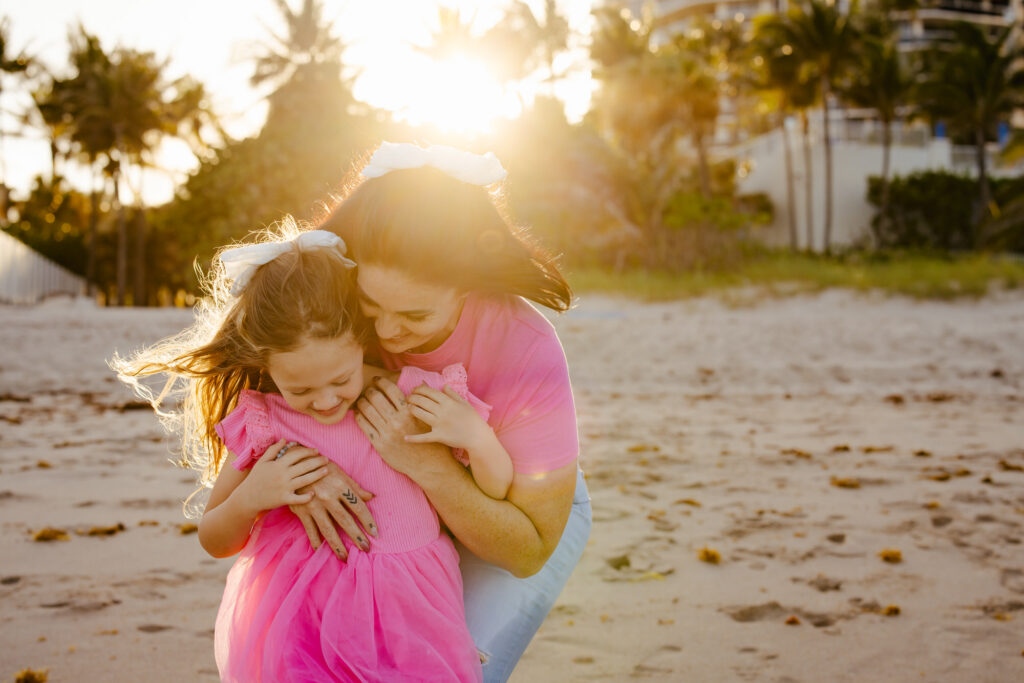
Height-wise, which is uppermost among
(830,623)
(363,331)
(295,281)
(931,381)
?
(295,281)

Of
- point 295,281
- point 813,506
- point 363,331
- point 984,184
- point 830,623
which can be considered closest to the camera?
point 295,281

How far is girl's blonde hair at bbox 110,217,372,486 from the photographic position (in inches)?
71.6

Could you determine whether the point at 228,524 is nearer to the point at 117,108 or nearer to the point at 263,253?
the point at 263,253

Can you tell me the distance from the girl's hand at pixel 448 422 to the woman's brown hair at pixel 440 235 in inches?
11.0

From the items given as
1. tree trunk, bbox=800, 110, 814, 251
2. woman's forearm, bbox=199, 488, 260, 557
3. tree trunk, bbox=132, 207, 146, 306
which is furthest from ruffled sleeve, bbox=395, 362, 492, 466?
tree trunk, bbox=132, 207, 146, 306

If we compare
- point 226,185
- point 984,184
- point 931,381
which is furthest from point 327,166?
point 984,184

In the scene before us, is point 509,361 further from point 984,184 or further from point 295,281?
point 984,184

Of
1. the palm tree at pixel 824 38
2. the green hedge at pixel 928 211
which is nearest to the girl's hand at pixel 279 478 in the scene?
the palm tree at pixel 824 38

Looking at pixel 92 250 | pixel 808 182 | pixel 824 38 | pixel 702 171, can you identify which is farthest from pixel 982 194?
pixel 92 250

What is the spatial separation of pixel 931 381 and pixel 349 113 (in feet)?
72.8

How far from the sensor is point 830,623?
3000mm

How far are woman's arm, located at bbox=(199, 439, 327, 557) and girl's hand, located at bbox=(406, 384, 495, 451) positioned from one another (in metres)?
0.24

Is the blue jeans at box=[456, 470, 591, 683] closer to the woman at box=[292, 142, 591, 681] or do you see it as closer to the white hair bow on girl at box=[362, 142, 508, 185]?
the woman at box=[292, 142, 591, 681]

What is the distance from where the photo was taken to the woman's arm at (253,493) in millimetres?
1785
